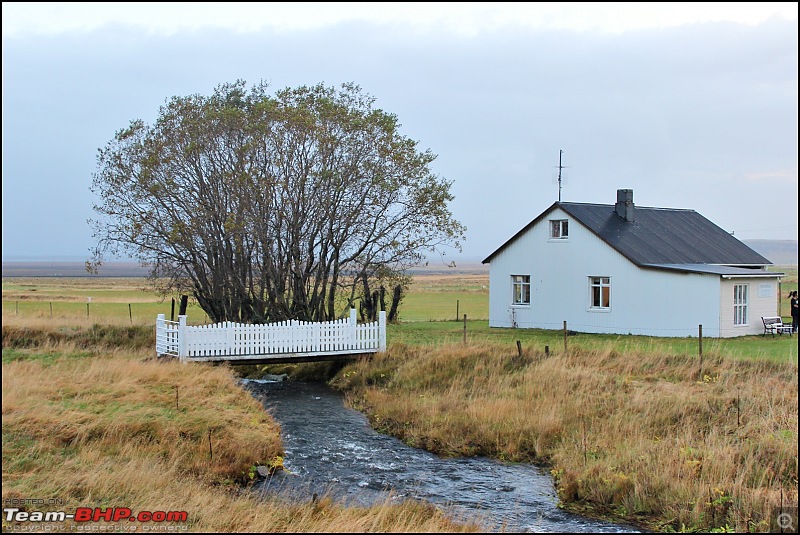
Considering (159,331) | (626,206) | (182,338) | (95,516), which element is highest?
(626,206)

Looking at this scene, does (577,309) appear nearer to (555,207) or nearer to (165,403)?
(555,207)

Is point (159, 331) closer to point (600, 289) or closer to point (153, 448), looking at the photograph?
point (153, 448)

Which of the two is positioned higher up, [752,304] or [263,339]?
[752,304]

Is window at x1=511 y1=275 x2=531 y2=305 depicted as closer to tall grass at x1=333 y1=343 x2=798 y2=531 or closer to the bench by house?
the bench by house

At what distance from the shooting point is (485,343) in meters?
24.1

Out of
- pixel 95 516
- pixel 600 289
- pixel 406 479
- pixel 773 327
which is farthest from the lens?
pixel 600 289

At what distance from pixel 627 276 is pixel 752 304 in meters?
5.06

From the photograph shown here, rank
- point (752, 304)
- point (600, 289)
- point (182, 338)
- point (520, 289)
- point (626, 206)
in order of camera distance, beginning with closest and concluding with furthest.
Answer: point (182, 338) < point (752, 304) < point (600, 289) < point (626, 206) < point (520, 289)

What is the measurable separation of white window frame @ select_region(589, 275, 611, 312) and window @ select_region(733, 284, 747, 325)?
4707 mm

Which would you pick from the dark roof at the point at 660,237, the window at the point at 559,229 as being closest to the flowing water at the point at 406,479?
the dark roof at the point at 660,237

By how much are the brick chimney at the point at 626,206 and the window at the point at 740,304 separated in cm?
611

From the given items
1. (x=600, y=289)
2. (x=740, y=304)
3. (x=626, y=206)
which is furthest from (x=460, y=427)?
(x=626, y=206)

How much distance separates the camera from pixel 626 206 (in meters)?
35.3

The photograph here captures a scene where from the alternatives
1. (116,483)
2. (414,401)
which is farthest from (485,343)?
(116,483)
